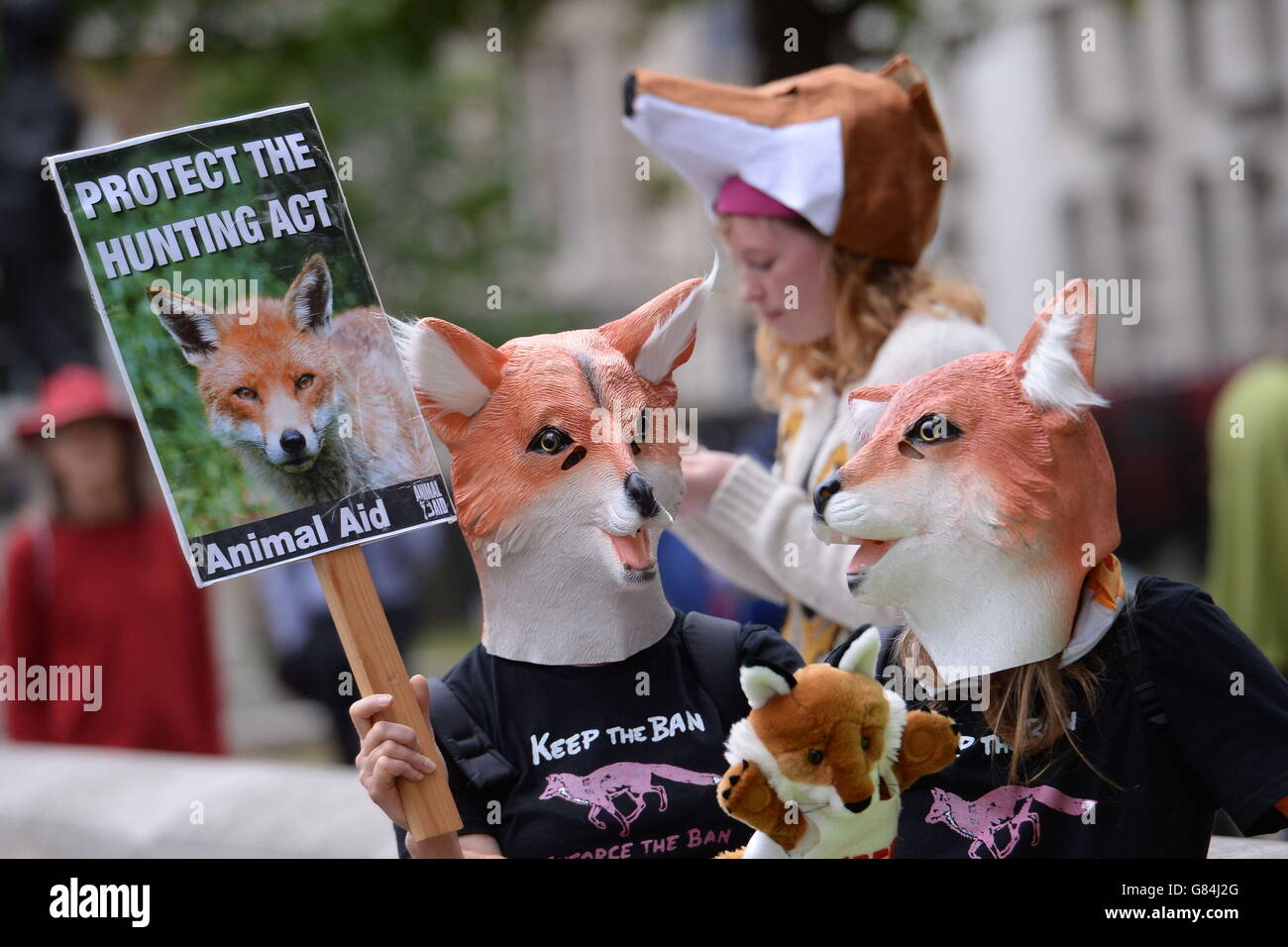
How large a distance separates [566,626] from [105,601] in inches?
138

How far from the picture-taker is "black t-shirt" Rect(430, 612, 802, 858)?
2.08m

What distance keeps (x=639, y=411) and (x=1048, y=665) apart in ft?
2.05

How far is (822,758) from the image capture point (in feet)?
6.06

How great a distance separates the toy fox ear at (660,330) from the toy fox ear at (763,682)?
537 millimetres

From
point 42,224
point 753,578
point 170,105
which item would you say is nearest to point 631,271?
point 170,105

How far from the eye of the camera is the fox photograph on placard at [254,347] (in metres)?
2.01

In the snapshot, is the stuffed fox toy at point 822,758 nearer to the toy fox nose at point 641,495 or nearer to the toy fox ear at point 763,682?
the toy fox ear at point 763,682

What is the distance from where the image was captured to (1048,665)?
2010 millimetres

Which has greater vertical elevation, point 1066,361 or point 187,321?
point 187,321

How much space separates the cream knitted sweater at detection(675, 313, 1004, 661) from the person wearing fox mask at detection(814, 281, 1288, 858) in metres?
0.58

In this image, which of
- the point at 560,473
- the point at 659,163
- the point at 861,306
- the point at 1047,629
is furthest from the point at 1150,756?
the point at 659,163

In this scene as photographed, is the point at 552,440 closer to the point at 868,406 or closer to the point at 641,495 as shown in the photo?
the point at 641,495

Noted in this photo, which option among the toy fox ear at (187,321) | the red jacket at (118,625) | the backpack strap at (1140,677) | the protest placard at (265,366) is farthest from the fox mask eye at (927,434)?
the red jacket at (118,625)

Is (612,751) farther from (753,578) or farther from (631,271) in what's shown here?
(631,271)
